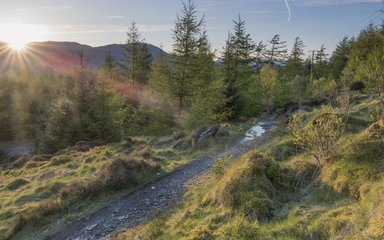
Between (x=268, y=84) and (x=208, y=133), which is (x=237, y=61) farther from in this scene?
(x=208, y=133)

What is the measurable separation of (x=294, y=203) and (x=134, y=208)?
219 inches

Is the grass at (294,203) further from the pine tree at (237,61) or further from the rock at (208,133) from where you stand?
the pine tree at (237,61)

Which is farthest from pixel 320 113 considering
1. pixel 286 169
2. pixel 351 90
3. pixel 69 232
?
pixel 351 90

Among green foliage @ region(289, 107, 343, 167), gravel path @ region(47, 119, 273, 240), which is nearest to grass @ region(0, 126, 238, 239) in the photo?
gravel path @ region(47, 119, 273, 240)

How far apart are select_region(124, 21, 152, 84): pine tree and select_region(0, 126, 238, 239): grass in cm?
2847

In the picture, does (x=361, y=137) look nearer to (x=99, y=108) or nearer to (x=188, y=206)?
(x=188, y=206)

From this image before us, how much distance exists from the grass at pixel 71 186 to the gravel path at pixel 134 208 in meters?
0.54

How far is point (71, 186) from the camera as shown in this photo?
1184cm

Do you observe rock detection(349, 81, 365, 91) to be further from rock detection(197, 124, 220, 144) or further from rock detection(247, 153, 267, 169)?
rock detection(247, 153, 267, 169)

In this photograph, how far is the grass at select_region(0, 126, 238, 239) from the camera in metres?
10.2

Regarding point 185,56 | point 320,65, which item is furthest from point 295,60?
point 185,56

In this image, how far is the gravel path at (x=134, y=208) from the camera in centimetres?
911

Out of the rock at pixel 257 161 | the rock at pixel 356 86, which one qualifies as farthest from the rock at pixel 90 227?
the rock at pixel 356 86

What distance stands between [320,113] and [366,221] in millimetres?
4813
